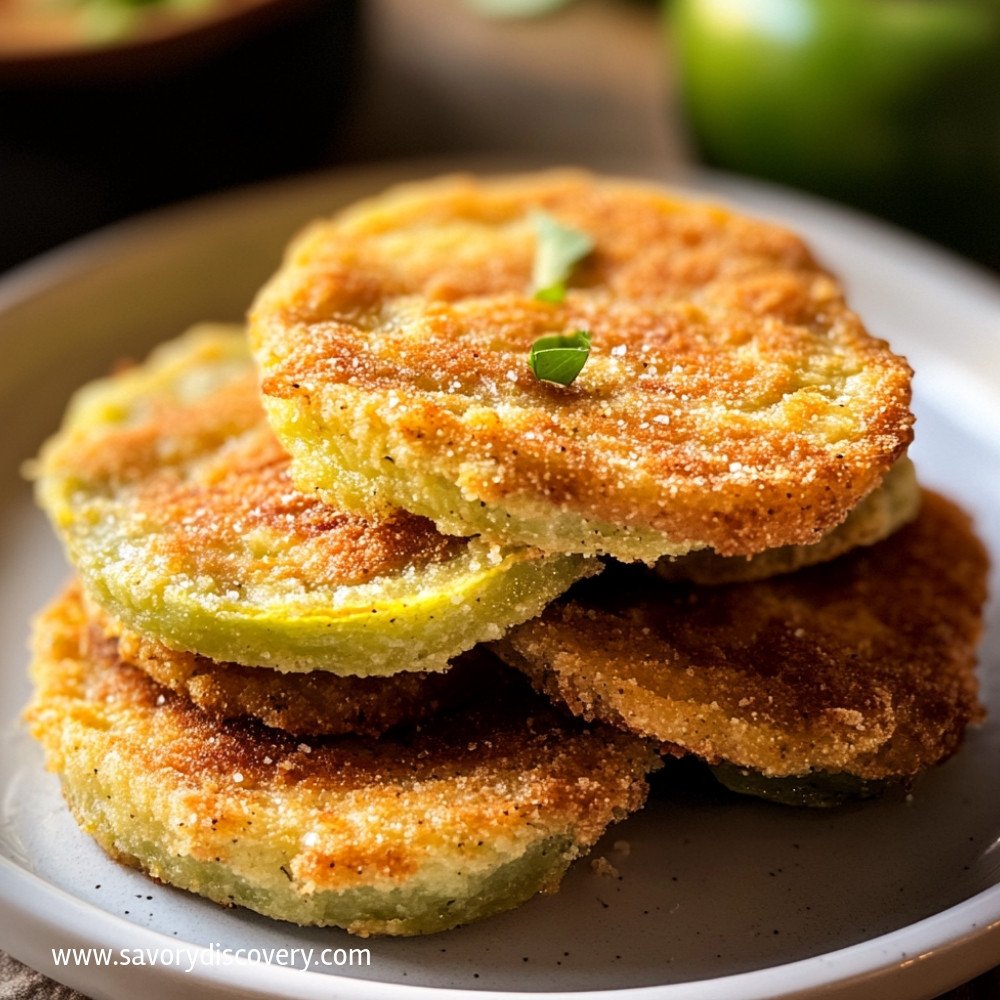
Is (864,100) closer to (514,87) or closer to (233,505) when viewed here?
(514,87)

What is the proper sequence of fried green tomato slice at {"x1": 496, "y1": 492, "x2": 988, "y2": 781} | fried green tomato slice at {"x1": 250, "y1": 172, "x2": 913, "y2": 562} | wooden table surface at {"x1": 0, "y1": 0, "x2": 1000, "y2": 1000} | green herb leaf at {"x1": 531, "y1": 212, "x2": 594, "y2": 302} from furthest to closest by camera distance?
wooden table surface at {"x1": 0, "y1": 0, "x2": 1000, "y2": 1000}, green herb leaf at {"x1": 531, "y1": 212, "x2": 594, "y2": 302}, fried green tomato slice at {"x1": 496, "y1": 492, "x2": 988, "y2": 781}, fried green tomato slice at {"x1": 250, "y1": 172, "x2": 913, "y2": 562}

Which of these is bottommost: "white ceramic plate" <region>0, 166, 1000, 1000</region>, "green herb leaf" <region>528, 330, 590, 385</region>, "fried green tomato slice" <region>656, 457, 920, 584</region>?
"white ceramic plate" <region>0, 166, 1000, 1000</region>

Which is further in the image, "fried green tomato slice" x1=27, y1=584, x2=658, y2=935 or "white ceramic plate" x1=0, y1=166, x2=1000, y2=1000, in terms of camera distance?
"fried green tomato slice" x1=27, y1=584, x2=658, y2=935

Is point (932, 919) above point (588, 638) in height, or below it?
below

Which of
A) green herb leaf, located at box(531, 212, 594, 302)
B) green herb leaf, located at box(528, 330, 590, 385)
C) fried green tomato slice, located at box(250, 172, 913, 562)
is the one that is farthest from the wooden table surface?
green herb leaf, located at box(528, 330, 590, 385)

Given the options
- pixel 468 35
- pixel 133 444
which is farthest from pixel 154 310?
pixel 468 35

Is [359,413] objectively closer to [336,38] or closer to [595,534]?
[595,534]

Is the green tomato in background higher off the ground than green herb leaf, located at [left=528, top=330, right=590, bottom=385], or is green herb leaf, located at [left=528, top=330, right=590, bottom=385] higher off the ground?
green herb leaf, located at [left=528, top=330, right=590, bottom=385]

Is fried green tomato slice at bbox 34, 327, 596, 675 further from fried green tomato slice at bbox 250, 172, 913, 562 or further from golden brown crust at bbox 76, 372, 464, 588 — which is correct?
fried green tomato slice at bbox 250, 172, 913, 562

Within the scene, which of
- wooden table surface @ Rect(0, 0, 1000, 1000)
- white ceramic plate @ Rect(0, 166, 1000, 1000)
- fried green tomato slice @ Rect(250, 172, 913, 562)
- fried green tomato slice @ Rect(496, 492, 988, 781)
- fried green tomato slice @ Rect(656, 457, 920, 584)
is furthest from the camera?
wooden table surface @ Rect(0, 0, 1000, 1000)
